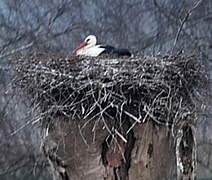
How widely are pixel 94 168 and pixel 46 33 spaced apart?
6.90ft

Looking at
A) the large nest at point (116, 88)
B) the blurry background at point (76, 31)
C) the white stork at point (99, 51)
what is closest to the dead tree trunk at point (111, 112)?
the large nest at point (116, 88)

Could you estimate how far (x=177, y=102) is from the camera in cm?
193

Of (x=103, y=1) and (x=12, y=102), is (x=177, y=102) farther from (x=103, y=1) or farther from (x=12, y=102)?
(x=103, y=1)

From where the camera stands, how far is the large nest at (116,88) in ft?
6.13

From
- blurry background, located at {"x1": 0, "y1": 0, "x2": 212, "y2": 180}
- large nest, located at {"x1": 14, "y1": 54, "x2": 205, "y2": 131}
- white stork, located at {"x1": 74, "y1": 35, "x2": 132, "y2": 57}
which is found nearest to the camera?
large nest, located at {"x1": 14, "y1": 54, "x2": 205, "y2": 131}

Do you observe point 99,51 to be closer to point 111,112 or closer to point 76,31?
point 111,112

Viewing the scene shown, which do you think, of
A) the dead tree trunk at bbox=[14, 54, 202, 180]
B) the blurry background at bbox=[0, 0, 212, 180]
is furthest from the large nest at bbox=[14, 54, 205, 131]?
the blurry background at bbox=[0, 0, 212, 180]

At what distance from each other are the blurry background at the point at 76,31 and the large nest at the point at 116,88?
164 centimetres

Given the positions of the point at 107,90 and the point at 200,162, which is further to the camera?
the point at 200,162

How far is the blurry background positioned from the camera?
369 cm

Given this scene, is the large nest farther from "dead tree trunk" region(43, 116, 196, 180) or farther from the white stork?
the white stork

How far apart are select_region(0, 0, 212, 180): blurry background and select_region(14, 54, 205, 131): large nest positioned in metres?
1.64

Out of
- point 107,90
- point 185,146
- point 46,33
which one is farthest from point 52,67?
point 46,33

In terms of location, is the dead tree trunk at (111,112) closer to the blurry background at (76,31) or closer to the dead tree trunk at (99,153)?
the dead tree trunk at (99,153)
